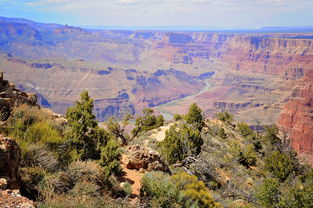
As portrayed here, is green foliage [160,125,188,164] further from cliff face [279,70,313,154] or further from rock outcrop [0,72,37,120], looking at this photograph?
cliff face [279,70,313,154]

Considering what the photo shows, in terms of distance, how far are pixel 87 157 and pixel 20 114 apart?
333 cm

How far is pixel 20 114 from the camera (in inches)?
396

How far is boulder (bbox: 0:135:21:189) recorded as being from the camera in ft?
20.6

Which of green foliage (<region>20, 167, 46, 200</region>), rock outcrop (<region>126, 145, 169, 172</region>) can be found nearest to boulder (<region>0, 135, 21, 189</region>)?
green foliage (<region>20, 167, 46, 200</region>)

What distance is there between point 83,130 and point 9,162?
19.0 feet

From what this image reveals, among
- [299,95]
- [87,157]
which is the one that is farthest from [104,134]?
[299,95]

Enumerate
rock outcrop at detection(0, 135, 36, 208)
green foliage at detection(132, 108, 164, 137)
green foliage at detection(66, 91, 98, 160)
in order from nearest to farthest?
rock outcrop at detection(0, 135, 36, 208) → green foliage at detection(66, 91, 98, 160) → green foliage at detection(132, 108, 164, 137)

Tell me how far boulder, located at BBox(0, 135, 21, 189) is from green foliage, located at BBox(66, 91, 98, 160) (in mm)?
3423

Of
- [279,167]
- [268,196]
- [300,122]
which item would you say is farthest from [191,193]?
[300,122]

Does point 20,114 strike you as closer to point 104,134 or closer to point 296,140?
point 104,134

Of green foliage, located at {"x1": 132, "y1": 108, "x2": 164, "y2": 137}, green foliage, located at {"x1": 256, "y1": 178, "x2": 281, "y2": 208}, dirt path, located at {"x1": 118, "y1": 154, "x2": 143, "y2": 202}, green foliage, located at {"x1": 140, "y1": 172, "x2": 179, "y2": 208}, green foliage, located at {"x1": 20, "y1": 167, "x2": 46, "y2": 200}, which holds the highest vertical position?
green foliage, located at {"x1": 20, "y1": 167, "x2": 46, "y2": 200}

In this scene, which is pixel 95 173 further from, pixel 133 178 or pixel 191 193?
pixel 191 193

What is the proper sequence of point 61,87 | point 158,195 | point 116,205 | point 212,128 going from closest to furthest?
point 116,205 → point 158,195 → point 212,128 → point 61,87

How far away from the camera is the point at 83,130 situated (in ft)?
40.1
